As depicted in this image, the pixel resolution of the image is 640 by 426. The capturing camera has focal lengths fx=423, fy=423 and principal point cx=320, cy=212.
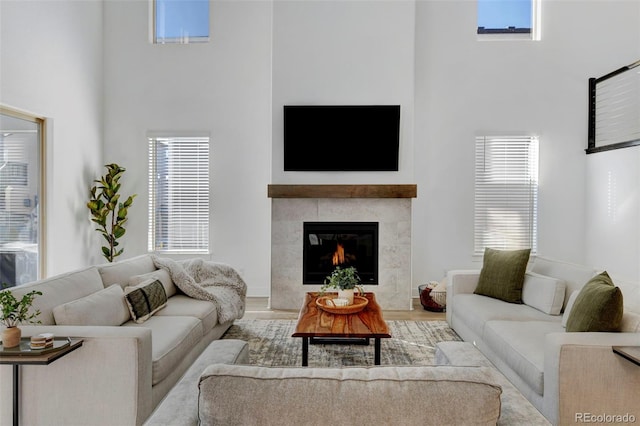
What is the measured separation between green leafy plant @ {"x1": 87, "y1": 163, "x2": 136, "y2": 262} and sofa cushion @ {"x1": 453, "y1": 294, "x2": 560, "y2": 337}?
4.25m

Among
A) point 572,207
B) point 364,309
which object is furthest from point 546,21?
point 364,309

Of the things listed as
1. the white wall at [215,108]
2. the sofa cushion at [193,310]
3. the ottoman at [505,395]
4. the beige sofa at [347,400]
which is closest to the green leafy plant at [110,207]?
the white wall at [215,108]

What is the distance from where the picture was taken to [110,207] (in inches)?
217

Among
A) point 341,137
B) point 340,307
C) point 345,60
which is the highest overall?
point 345,60

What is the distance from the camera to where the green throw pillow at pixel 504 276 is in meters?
3.76

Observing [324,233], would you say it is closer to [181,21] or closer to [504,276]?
[504,276]

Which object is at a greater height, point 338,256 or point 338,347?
point 338,256

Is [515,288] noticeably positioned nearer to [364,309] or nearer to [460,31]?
[364,309]

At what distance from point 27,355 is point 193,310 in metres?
1.55

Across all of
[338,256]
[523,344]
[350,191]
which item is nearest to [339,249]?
[338,256]

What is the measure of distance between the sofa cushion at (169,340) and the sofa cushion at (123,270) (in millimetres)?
380

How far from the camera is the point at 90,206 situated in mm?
5367

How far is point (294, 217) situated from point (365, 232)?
3.00ft

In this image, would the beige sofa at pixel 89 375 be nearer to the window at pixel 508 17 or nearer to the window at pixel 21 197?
the window at pixel 21 197
